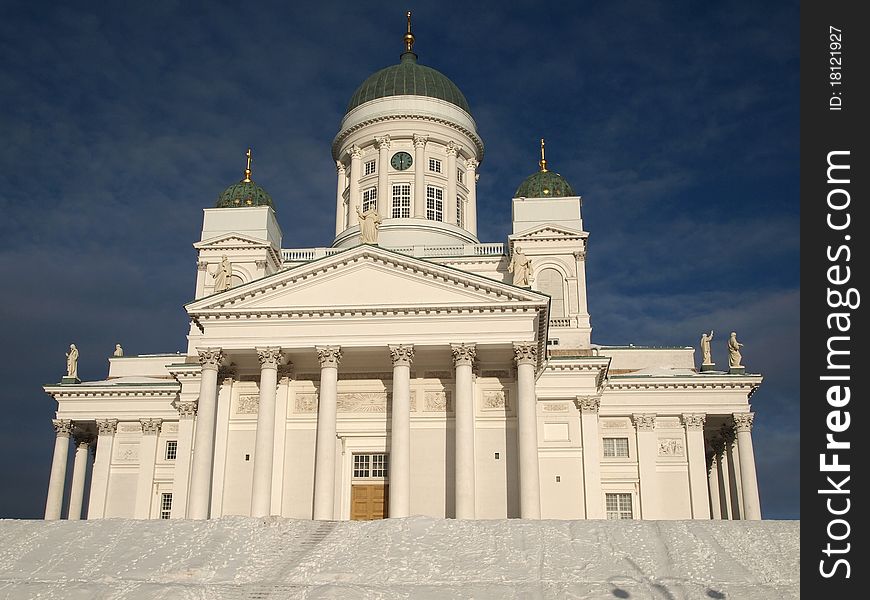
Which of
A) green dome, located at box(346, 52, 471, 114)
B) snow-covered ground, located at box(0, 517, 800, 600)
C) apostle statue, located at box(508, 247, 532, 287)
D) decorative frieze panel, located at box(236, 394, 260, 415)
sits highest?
green dome, located at box(346, 52, 471, 114)

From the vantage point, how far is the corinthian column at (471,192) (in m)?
54.1

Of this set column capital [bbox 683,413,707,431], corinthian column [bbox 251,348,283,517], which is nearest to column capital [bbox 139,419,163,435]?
corinthian column [bbox 251,348,283,517]

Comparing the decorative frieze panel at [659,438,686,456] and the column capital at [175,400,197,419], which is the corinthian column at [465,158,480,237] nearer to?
the decorative frieze panel at [659,438,686,456]

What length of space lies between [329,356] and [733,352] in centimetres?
2473

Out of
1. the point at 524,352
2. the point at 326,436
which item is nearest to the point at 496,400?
the point at 524,352

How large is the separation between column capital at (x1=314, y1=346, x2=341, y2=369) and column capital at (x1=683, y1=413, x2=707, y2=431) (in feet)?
69.0

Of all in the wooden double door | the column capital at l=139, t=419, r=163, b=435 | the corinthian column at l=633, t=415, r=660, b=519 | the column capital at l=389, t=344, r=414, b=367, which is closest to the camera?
the column capital at l=389, t=344, r=414, b=367

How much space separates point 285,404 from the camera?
1462 inches

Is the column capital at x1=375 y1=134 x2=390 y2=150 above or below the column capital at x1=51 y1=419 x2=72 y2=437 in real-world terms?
above

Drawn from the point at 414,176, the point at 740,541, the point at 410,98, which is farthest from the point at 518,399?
the point at 410,98

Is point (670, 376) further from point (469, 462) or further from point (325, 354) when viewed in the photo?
point (325, 354)

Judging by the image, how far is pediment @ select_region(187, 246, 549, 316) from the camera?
115 feet

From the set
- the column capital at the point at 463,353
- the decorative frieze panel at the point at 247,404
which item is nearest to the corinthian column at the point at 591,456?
the column capital at the point at 463,353

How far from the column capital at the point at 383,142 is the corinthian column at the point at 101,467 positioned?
21.2m
